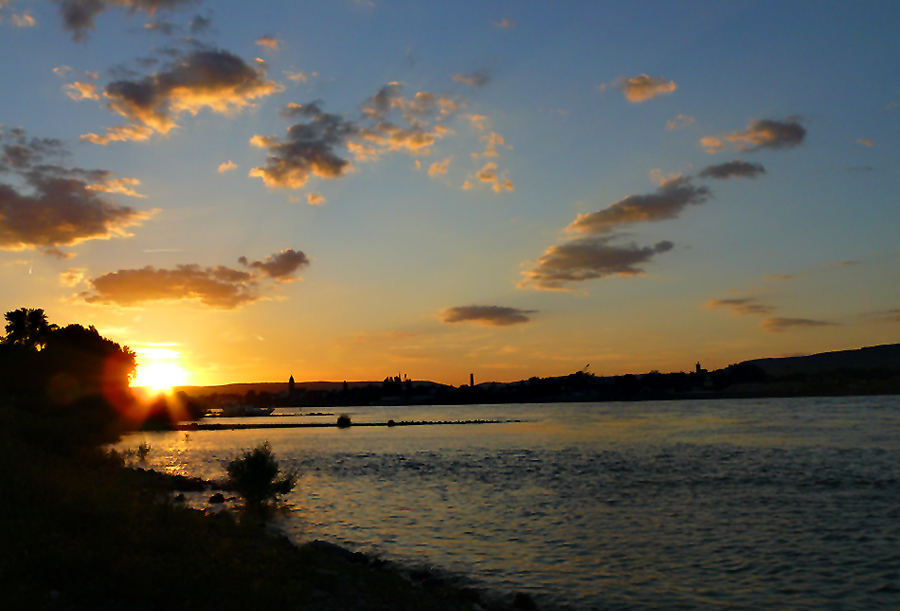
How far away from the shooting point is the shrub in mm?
29984

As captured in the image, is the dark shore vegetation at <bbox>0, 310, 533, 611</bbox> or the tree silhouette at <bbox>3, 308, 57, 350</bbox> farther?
the tree silhouette at <bbox>3, 308, 57, 350</bbox>

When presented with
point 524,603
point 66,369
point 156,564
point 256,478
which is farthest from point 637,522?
point 66,369

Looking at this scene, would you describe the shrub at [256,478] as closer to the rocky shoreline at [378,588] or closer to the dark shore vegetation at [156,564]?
the dark shore vegetation at [156,564]

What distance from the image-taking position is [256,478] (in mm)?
30281

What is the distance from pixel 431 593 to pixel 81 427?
95.6 feet

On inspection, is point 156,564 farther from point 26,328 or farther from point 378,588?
point 26,328

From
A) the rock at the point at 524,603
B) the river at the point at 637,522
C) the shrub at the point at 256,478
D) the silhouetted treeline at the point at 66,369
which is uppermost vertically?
the silhouetted treeline at the point at 66,369

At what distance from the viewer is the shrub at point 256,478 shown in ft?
98.4

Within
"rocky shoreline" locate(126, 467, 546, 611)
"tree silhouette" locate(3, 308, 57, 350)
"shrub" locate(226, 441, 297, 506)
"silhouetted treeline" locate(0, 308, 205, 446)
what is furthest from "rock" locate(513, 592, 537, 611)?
"tree silhouette" locate(3, 308, 57, 350)

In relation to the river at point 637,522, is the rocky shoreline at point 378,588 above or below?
above

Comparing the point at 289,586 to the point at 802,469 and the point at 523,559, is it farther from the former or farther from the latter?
the point at 802,469

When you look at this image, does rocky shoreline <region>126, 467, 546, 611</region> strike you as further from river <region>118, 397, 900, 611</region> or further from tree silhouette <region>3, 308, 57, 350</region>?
tree silhouette <region>3, 308, 57, 350</region>

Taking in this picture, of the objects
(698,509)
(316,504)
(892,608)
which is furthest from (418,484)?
(892,608)

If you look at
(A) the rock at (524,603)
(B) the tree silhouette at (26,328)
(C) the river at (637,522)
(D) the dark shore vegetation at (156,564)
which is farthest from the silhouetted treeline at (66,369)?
(A) the rock at (524,603)
